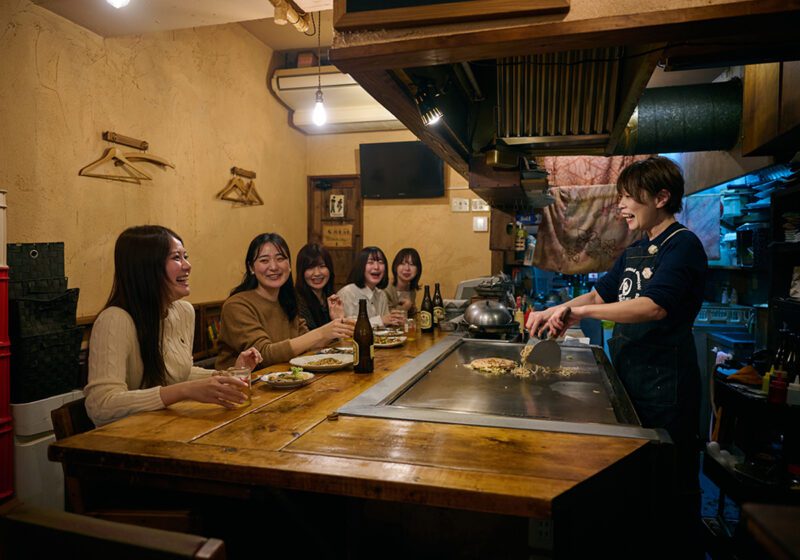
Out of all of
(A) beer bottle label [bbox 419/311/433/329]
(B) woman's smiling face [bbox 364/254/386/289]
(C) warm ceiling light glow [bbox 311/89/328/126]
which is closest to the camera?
(A) beer bottle label [bbox 419/311/433/329]

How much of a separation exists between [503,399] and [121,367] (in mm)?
1350

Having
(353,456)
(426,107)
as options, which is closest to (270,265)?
(426,107)

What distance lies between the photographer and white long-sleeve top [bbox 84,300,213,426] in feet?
5.24

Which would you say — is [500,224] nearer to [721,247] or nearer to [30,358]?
[721,247]

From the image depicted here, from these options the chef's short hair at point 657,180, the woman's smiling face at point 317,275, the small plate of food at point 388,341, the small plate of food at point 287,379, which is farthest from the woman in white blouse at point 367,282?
the chef's short hair at point 657,180

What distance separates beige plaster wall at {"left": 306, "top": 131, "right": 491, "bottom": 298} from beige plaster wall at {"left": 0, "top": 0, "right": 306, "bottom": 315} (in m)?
0.78

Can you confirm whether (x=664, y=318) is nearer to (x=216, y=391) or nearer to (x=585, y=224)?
(x=216, y=391)

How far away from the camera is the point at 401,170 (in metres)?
6.23

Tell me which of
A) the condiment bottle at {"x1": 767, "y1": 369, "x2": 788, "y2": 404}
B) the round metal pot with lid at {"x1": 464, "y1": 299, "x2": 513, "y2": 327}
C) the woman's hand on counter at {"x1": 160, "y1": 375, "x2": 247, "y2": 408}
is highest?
the round metal pot with lid at {"x1": 464, "y1": 299, "x2": 513, "y2": 327}

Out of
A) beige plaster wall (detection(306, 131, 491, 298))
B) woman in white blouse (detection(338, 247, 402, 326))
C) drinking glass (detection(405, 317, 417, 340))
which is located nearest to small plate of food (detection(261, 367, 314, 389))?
drinking glass (detection(405, 317, 417, 340))

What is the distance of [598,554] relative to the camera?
59.7 inches

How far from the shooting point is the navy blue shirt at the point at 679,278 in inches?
76.1

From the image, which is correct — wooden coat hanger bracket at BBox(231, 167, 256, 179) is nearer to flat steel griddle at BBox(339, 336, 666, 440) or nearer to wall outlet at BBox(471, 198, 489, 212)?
wall outlet at BBox(471, 198, 489, 212)

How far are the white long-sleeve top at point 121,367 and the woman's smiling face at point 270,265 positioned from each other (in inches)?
25.3
